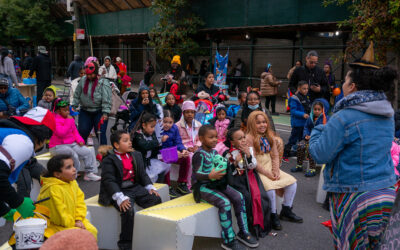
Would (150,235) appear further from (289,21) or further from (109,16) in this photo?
(109,16)

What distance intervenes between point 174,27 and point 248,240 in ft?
49.2

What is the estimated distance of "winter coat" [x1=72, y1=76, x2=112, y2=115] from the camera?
6.75m

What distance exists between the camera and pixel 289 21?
47.9 ft

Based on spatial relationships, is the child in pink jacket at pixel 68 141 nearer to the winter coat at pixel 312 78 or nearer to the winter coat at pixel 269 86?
the winter coat at pixel 312 78

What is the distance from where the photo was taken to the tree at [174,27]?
17.5 m

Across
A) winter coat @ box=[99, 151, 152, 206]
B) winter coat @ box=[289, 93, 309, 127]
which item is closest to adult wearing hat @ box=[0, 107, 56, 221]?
winter coat @ box=[99, 151, 152, 206]

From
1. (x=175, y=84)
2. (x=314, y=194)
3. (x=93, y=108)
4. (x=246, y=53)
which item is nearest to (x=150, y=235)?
(x=314, y=194)

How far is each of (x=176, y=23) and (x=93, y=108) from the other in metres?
12.1

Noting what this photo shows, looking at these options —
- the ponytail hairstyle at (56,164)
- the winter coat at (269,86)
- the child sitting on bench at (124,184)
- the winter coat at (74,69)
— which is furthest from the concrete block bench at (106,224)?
the winter coat at (269,86)

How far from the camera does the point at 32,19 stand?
2547 cm

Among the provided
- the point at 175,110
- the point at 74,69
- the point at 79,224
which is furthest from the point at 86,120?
the point at 74,69

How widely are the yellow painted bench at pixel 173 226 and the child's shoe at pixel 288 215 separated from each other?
124cm

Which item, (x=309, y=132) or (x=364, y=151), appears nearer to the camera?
(x=364, y=151)

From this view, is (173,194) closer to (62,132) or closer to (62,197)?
(62,132)
